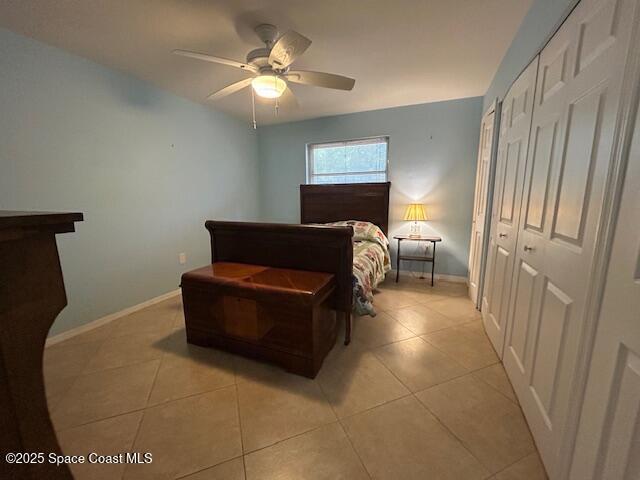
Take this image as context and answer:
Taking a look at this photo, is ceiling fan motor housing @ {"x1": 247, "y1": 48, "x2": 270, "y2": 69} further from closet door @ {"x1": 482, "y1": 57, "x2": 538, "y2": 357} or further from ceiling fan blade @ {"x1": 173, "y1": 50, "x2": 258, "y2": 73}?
closet door @ {"x1": 482, "y1": 57, "x2": 538, "y2": 357}

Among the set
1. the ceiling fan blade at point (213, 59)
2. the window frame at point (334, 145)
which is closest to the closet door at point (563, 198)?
the ceiling fan blade at point (213, 59)

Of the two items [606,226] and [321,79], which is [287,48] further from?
[606,226]

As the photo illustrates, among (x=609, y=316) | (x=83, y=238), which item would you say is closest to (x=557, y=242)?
(x=609, y=316)

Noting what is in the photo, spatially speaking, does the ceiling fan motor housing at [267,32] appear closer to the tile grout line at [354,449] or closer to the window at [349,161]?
the window at [349,161]

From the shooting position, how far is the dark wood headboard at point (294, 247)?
1.89 meters

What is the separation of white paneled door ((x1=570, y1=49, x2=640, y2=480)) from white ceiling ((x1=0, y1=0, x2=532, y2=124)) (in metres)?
1.44

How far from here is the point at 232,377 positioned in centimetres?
171

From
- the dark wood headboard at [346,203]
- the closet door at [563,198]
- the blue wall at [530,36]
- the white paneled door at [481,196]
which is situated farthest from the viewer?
the dark wood headboard at [346,203]

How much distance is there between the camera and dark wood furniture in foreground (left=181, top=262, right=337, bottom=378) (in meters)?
1.64

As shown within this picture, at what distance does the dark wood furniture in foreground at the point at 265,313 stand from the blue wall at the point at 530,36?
185 centimetres

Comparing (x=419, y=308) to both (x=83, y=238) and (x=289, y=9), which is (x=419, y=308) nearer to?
(x=289, y=9)

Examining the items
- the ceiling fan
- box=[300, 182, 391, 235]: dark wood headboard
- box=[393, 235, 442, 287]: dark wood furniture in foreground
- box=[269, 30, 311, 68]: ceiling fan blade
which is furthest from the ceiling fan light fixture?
box=[393, 235, 442, 287]: dark wood furniture in foreground

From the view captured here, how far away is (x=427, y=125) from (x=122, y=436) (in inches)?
163

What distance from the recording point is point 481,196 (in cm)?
Result: 282
